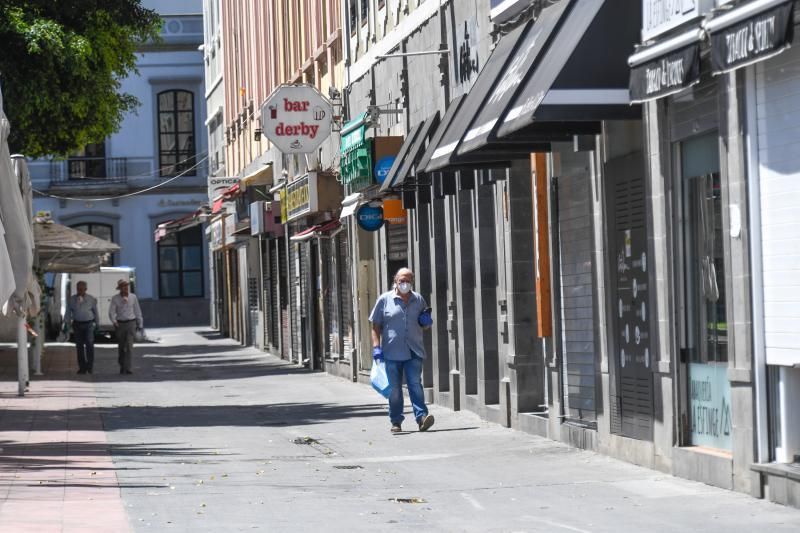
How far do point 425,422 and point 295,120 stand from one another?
42.6 feet

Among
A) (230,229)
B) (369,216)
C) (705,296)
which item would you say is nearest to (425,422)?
(705,296)

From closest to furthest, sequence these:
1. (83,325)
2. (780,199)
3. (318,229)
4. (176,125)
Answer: (780,199), (318,229), (83,325), (176,125)

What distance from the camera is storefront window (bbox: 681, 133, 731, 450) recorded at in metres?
11.8

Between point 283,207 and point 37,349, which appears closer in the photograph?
point 37,349

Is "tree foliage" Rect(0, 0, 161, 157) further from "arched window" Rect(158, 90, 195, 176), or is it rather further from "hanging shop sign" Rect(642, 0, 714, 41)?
"arched window" Rect(158, 90, 195, 176)

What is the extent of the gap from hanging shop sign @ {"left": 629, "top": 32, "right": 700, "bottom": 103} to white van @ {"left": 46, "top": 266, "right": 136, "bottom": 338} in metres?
39.2

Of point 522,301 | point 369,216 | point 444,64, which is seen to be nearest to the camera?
point 522,301

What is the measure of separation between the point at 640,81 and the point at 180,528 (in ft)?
15.0

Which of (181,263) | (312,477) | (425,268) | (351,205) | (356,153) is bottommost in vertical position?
(312,477)

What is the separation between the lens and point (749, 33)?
A: 9898 millimetres

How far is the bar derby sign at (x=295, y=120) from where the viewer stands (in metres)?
29.5

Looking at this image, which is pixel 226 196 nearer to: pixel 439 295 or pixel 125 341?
pixel 125 341

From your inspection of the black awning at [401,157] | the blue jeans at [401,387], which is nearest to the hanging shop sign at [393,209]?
the black awning at [401,157]

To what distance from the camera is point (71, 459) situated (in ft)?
48.9
